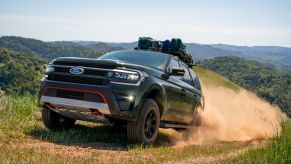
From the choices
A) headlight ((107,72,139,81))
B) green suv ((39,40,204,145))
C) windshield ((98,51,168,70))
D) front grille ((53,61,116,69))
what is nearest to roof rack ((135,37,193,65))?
windshield ((98,51,168,70))

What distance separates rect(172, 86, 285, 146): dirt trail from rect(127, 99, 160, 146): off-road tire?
1632 millimetres

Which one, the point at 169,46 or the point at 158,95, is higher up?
the point at 169,46

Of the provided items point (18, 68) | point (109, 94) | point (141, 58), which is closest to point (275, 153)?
point (109, 94)

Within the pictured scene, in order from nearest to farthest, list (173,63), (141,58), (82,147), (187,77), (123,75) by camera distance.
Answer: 1. (82,147)
2. (123,75)
3. (141,58)
4. (173,63)
5. (187,77)

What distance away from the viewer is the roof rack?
39.3ft

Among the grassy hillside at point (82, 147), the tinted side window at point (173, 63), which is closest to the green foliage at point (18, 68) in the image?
the grassy hillside at point (82, 147)

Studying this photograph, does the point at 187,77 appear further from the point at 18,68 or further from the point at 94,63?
the point at 18,68

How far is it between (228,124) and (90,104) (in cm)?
618

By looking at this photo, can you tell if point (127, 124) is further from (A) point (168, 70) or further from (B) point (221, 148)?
(B) point (221, 148)

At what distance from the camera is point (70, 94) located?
727cm

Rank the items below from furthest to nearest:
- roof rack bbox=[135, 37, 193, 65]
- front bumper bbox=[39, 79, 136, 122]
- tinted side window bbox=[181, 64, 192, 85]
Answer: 1. roof rack bbox=[135, 37, 193, 65]
2. tinted side window bbox=[181, 64, 192, 85]
3. front bumper bbox=[39, 79, 136, 122]

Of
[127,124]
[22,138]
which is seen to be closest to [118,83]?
[127,124]

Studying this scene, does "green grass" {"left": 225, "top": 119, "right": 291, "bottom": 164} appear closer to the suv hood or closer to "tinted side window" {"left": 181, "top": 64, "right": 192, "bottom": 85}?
the suv hood

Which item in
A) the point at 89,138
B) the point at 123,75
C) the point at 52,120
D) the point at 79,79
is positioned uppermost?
the point at 123,75
